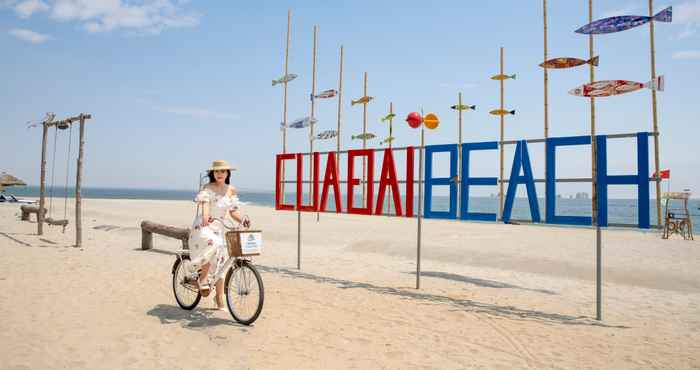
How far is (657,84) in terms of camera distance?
302 inches

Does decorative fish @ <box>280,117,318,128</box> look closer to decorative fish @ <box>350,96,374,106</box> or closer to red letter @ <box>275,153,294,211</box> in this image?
red letter @ <box>275,153,294,211</box>

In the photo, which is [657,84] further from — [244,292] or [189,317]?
[189,317]

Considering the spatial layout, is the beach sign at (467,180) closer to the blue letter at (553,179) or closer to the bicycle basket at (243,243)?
the blue letter at (553,179)

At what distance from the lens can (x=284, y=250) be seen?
51.0ft

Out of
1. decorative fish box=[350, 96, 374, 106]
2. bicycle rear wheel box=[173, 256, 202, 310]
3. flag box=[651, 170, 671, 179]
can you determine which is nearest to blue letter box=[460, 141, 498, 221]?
flag box=[651, 170, 671, 179]

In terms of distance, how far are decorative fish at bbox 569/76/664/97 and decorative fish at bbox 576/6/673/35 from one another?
47.0 inches

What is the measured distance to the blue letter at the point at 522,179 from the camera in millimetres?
9073

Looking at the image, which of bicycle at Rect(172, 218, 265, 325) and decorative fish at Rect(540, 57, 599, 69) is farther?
decorative fish at Rect(540, 57, 599, 69)

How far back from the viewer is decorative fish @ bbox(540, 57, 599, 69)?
888 cm

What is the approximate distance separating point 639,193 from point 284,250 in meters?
10.9

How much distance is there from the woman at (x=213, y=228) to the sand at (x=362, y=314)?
76 cm

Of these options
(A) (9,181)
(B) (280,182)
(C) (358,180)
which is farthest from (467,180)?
(A) (9,181)

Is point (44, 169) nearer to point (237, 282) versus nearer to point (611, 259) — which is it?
point (237, 282)

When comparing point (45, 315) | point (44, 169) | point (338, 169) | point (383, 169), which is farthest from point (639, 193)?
point (44, 169)
